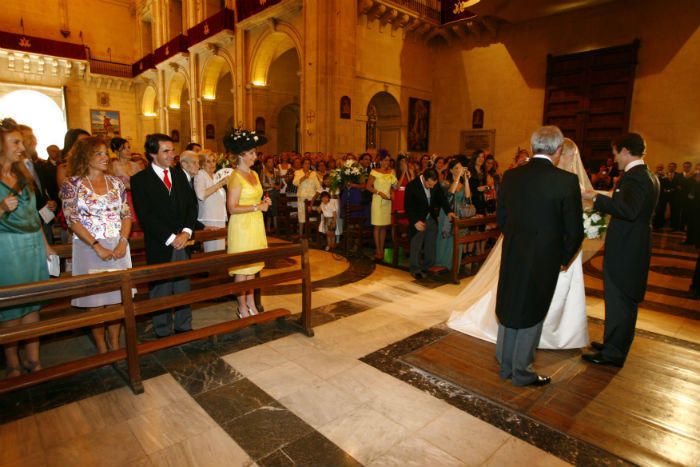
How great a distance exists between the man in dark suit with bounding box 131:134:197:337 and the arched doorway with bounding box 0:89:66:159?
24.6 meters

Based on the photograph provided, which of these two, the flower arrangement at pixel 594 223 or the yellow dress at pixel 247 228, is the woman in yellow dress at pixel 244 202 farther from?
the flower arrangement at pixel 594 223

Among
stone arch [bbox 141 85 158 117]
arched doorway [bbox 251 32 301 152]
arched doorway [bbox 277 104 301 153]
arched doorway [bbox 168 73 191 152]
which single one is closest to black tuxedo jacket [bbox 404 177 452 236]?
arched doorway [bbox 251 32 301 152]

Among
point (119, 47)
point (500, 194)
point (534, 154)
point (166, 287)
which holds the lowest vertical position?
point (166, 287)

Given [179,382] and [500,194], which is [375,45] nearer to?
[500,194]

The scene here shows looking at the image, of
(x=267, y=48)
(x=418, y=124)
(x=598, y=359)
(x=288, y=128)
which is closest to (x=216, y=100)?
(x=288, y=128)

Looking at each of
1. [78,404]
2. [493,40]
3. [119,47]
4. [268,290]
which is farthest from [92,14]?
[78,404]

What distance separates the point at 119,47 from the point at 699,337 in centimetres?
3119

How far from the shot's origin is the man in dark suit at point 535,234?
104 inches

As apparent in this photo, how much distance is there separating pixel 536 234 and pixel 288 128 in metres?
19.4

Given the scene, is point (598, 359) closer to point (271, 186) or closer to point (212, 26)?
point (271, 186)

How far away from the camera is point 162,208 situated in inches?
139

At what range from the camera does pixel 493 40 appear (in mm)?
14516

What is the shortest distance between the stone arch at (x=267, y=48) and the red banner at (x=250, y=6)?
728 millimetres

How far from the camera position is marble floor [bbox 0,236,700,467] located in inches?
90.8
